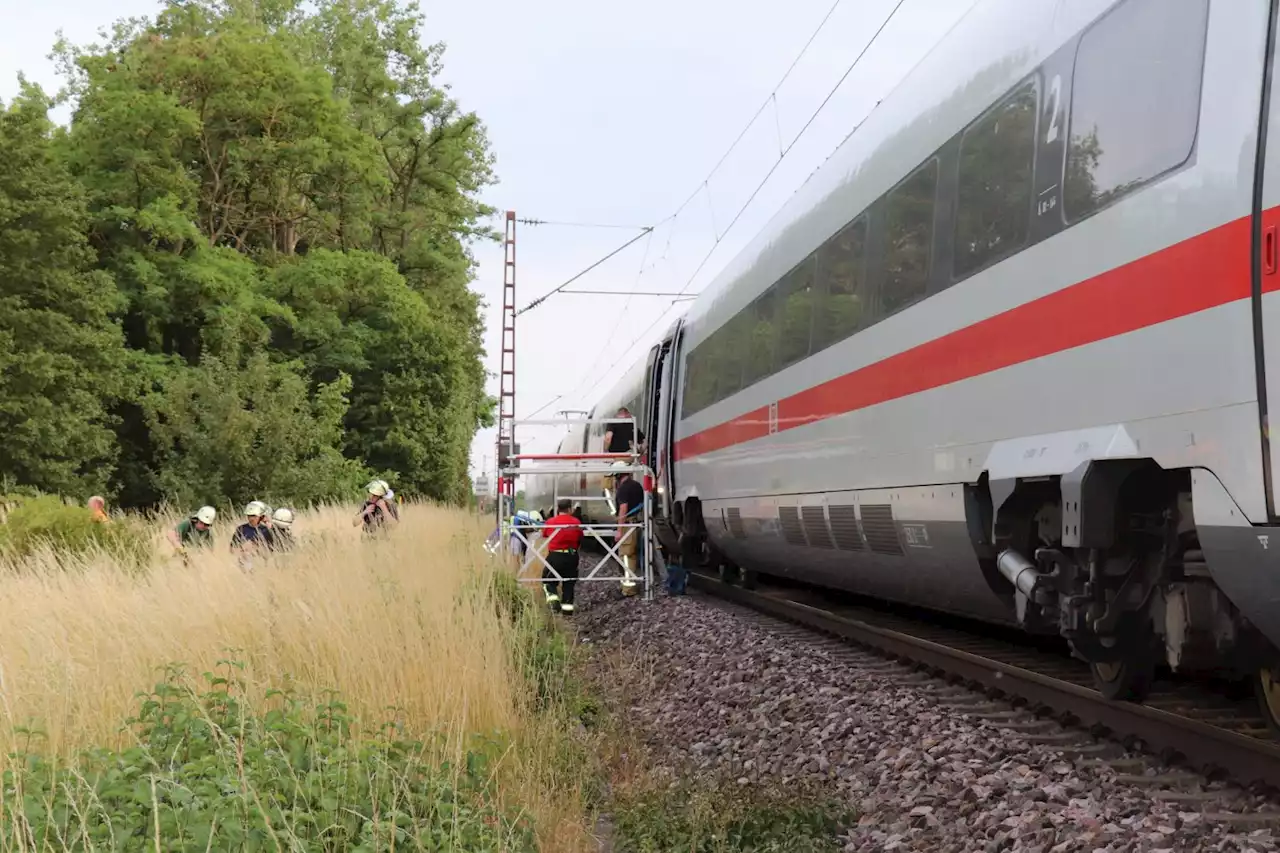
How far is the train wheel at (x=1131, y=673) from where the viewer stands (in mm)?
5965

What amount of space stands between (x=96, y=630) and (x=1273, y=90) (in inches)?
253

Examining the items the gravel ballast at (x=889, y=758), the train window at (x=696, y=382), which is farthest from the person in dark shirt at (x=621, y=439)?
the gravel ballast at (x=889, y=758)

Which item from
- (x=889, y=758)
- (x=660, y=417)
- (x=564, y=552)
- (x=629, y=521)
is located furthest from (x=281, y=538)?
(x=889, y=758)

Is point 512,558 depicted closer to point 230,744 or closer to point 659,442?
point 659,442

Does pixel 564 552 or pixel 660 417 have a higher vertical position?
pixel 660 417

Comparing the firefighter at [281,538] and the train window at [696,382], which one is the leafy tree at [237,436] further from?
the train window at [696,382]

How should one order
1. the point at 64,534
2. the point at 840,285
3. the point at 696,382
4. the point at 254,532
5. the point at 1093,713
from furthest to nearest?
the point at 696,382
the point at 64,534
the point at 254,532
the point at 840,285
the point at 1093,713

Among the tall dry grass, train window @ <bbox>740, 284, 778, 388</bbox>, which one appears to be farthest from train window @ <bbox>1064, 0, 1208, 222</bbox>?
train window @ <bbox>740, 284, 778, 388</bbox>

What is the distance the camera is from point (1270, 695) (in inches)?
211

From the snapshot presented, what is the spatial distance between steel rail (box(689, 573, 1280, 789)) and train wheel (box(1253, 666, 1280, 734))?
17 cm

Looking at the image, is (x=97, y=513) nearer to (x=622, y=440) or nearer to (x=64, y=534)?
(x=64, y=534)

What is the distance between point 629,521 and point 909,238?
9485mm

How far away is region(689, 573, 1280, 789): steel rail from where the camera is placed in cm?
518

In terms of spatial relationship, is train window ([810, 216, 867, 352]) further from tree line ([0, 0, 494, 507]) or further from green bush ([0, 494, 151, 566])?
tree line ([0, 0, 494, 507])
